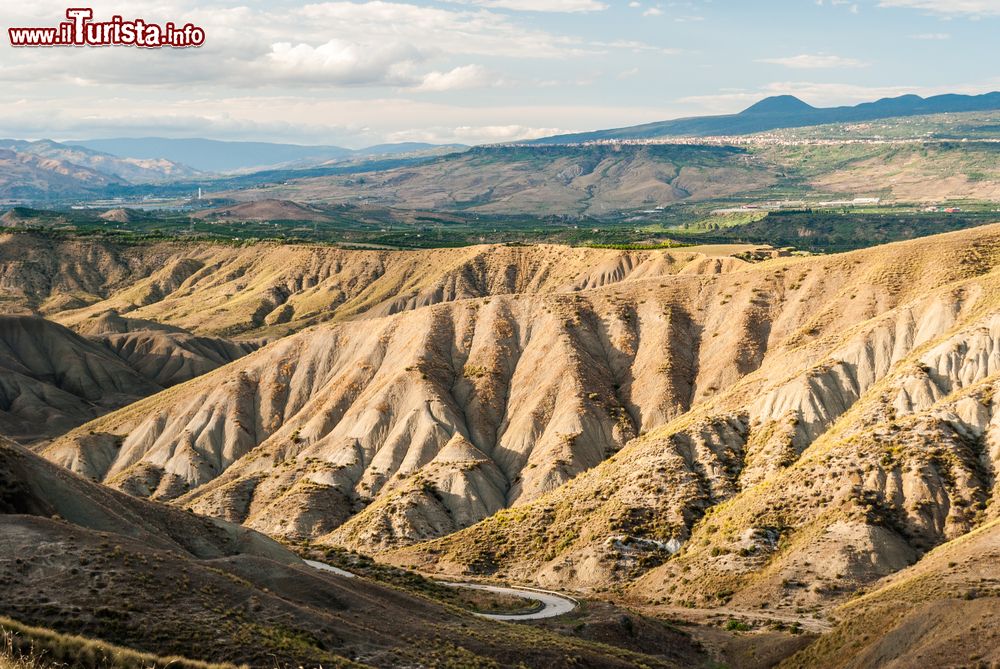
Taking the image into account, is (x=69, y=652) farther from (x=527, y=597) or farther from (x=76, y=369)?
(x=76, y=369)

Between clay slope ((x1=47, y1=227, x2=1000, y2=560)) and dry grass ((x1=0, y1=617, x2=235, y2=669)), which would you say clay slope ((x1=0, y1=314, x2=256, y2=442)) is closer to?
clay slope ((x1=47, y1=227, x2=1000, y2=560))

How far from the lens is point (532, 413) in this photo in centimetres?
11106

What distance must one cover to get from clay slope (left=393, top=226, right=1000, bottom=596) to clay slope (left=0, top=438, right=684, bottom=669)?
15554 millimetres

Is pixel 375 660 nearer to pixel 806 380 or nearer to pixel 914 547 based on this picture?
pixel 914 547

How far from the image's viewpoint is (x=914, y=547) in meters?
72.7

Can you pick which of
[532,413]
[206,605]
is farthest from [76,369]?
[206,605]

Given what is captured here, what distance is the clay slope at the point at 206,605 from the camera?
4134 centimetres

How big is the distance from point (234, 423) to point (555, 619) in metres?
70.1

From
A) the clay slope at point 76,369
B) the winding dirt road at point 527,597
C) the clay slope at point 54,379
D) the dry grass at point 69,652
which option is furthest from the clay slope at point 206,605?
the clay slope at point 54,379

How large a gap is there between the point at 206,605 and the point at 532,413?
6781cm

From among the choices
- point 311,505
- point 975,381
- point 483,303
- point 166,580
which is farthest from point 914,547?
point 483,303

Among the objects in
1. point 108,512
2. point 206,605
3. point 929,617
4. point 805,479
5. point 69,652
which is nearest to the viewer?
point 69,652

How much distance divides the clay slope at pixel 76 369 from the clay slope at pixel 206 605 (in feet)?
320

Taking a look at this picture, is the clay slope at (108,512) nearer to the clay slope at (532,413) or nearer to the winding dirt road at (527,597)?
the winding dirt road at (527,597)
